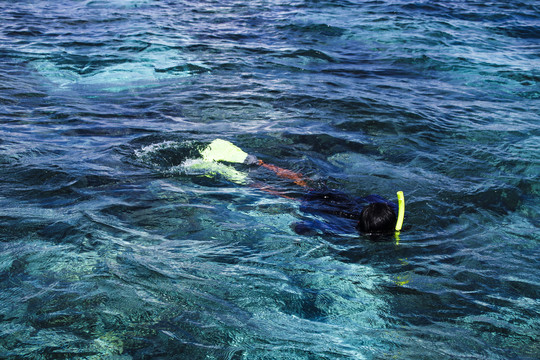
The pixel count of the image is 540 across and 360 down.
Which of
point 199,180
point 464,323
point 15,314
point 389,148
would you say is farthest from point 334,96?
point 15,314

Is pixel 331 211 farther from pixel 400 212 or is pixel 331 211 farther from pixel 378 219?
pixel 400 212

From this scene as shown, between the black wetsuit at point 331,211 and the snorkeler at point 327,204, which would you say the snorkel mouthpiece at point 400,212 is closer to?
the snorkeler at point 327,204

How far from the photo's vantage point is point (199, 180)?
5090mm

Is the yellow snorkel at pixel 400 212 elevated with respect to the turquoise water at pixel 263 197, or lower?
elevated

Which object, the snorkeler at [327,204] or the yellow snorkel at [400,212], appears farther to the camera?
the snorkeler at [327,204]

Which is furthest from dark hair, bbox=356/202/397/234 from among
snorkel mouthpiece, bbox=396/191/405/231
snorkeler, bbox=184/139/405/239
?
snorkel mouthpiece, bbox=396/191/405/231

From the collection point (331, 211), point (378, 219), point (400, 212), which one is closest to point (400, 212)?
point (400, 212)

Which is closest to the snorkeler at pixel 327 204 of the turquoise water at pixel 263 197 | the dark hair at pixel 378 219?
the dark hair at pixel 378 219

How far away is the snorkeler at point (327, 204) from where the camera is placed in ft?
13.2

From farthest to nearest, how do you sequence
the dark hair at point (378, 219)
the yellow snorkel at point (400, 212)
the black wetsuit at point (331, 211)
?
the black wetsuit at point (331, 211), the dark hair at point (378, 219), the yellow snorkel at point (400, 212)

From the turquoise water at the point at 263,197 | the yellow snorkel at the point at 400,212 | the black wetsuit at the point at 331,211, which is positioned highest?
the yellow snorkel at the point at 400,212

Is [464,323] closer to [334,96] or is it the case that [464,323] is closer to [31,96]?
[334,96]

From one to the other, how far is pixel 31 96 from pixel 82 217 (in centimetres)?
436

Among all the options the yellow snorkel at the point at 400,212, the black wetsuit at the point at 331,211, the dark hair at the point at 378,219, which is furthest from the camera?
the black wetsuit at the point at 331,211
